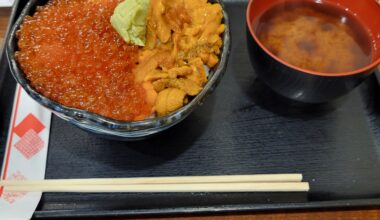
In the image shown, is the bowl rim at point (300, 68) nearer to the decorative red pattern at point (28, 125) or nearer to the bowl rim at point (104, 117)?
the bowl rim at point (104, 117)

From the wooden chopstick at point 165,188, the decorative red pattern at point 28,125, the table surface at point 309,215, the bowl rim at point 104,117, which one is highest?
the bowl rim at point 104,117

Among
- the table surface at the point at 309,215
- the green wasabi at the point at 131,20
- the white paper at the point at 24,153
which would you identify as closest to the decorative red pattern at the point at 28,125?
the white paper at the point at 24,153

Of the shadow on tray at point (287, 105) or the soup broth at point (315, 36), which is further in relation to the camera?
the shadow on tray at point (287, 105)

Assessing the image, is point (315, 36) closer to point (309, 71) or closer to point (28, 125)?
point (309, 71)

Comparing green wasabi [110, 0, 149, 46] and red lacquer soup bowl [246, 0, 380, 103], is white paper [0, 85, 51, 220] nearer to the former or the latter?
green wasabi [110, 0, 149, 46]

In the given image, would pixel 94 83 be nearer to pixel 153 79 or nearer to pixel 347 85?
pixel 153 79

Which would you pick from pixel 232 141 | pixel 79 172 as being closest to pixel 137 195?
pixel 79 172

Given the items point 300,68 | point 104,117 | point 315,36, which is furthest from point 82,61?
point 315,36
